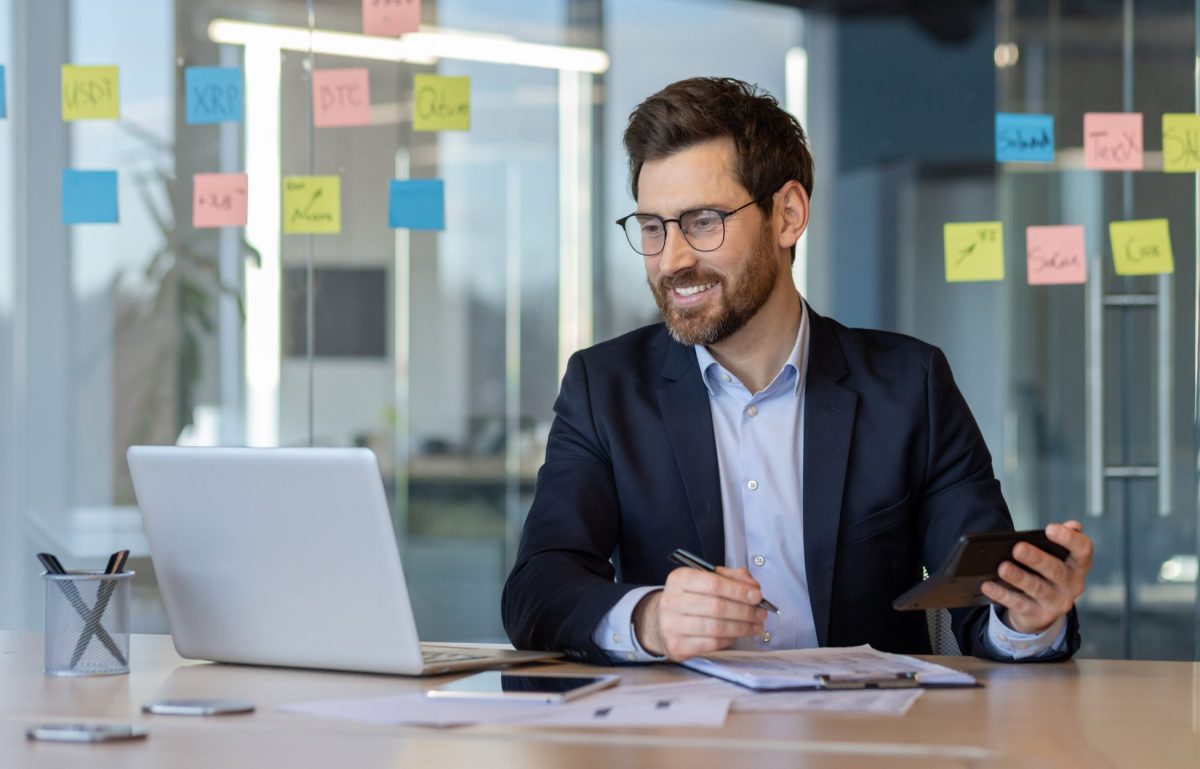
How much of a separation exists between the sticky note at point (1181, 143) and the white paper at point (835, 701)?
8.37ft

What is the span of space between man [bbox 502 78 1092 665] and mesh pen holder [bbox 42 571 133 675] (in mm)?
457

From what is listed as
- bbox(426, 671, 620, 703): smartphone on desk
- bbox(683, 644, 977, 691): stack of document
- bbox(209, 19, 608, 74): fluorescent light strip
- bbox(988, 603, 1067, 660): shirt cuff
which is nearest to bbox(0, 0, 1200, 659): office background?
Answer: bbox(209, 19, 608, 74): fluorescent light strip

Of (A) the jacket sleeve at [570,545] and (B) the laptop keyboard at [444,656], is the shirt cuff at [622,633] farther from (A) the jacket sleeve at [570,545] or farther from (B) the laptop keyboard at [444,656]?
(B) the laptop keyboard at [444,656]

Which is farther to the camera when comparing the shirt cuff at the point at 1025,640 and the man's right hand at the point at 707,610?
the shirt cuff at the point at 1025,640

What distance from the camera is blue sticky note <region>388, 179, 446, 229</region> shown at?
3.71 metres

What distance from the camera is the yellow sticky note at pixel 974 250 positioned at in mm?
3664

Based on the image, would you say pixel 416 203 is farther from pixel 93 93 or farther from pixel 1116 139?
pixel 1116 139

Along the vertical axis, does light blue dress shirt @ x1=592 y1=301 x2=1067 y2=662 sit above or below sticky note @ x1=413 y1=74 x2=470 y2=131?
below

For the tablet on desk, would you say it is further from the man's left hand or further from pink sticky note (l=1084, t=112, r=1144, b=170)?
pink sticky note (l=1084, t=112, r=1144, b=170)

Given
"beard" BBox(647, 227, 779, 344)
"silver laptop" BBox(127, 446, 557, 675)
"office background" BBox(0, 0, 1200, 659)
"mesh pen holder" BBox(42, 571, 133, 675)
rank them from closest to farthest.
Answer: "silver laptop" BBox(127, 446, 557, 675), "mesh pen holder" BBox(42, 571, 133, 675), "beard" BBox(647, 227, 779, 344), "office background" BBox(0, 0, 1200, 659)

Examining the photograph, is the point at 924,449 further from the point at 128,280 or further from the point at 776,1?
the point at 128,280

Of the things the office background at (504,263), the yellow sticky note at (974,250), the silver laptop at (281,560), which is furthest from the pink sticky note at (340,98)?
the silver laptop at (281,560)

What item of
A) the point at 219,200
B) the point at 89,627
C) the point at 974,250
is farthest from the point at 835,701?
the point at 219,200

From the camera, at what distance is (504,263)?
3873 mm
